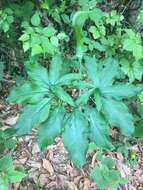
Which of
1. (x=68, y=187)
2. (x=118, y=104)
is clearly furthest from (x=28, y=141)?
(x=118, y=104)

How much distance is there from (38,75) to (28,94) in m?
0.13

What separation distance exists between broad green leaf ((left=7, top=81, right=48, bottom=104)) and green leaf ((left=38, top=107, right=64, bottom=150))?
0.35 feet

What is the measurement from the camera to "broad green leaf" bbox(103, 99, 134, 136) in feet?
5.73

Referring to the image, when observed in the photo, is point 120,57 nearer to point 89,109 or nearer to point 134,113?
point 134,113

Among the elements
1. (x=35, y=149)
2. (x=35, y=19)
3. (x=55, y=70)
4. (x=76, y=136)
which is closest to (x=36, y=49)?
(x=35, y=19)

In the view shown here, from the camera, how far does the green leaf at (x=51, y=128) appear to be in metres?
1.71

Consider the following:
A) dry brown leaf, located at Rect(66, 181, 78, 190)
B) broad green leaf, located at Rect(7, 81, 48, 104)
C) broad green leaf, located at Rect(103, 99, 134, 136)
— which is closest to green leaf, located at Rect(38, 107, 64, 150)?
broad green leaf, located at Rect(7, 81, 48, 104)

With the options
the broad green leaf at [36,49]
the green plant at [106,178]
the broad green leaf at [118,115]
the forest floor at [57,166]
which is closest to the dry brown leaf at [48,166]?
the forest floor at [57,166]

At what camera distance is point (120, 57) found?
2.77 metres

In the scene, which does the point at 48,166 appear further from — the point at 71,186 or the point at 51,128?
the point at 51,128

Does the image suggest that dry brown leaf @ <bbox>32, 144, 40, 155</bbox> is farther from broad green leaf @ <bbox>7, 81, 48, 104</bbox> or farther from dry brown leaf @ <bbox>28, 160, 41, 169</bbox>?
broad green leaf @ <bbox>7, 81, 48, 104</bbox>

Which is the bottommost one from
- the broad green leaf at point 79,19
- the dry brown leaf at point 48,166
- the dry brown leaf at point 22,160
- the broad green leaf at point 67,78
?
the dry brown leaf at point 48,166

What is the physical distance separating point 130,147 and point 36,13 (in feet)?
4.01

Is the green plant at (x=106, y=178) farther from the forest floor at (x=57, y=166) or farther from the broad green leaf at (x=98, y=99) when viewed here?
the broad green leaf at (x=98, y=99)
